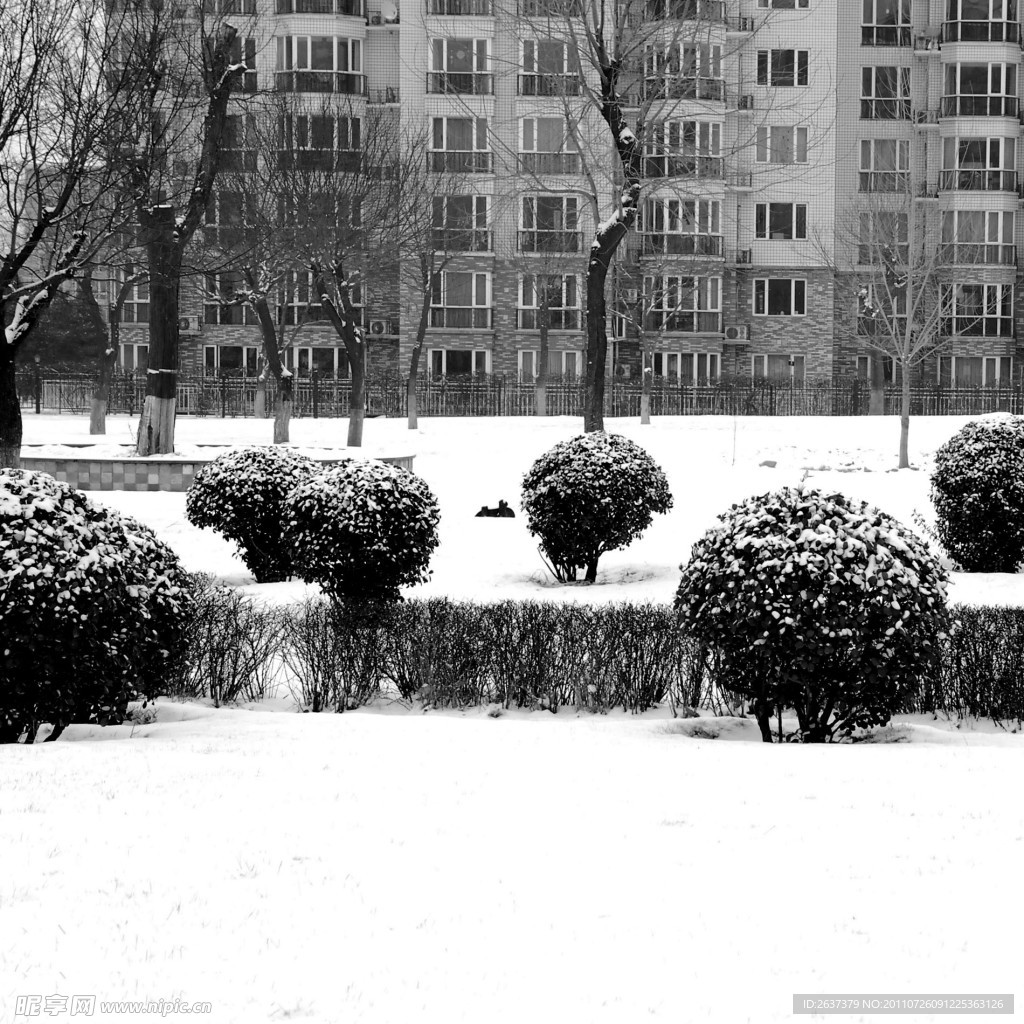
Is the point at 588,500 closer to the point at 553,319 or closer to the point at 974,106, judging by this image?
the point at 553,319

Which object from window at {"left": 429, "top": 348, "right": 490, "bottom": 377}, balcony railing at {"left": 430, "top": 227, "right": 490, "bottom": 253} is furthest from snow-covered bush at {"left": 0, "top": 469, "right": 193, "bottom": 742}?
window at {"left": 429, "top": 348, "right": 490, "bottom": 377}

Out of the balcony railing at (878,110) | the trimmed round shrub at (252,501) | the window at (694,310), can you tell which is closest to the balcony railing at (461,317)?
the window at (694,310)

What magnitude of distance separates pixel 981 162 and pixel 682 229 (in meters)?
10.5

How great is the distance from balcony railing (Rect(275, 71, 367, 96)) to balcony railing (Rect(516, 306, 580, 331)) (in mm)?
8824

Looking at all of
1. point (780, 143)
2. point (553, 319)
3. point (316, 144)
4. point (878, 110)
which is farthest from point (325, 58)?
point (878, 110)

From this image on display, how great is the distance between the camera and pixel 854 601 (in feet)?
27.6

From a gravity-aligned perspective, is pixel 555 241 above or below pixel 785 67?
below

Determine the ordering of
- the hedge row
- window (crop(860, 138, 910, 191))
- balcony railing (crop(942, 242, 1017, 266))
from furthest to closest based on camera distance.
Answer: window (crop(860, 138, 910, 191)) < balcony railing (crop(942, 242, 1017, 266)) < the hedge row

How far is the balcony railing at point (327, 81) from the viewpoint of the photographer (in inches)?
1721

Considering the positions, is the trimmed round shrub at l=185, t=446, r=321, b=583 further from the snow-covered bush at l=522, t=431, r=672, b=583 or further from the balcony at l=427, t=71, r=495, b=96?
the balcony at l=427, t=71, r=495, b=96

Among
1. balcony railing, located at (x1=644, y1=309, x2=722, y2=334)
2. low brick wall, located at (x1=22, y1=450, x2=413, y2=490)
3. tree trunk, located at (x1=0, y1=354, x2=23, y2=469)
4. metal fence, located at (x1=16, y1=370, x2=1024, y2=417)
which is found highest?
balcony railing, located at (x1=644, y1=309, x2=722, y2=334)

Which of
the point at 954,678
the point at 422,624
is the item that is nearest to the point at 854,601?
the point at 954,678

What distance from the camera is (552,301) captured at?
4678 cm

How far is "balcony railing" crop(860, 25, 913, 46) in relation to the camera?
48625 millimetres
